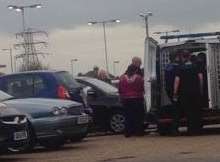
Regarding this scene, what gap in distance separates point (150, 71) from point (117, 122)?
102 inches

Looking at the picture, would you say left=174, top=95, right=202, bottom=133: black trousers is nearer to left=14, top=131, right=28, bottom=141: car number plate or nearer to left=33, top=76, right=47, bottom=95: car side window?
left=33, top=76, right=47, bottom=95: car side window

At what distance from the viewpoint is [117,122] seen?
1878cm

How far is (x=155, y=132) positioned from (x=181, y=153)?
5813 mm

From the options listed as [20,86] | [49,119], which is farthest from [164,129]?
[49,119]

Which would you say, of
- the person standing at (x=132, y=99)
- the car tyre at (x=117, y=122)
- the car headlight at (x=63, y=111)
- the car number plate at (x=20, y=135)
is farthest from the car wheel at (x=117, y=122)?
the car number plate at (x=20, y=135)

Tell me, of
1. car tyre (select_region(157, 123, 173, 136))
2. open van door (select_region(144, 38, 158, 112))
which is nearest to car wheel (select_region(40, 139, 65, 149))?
open van door (select_region(144, 38, 158, 112))

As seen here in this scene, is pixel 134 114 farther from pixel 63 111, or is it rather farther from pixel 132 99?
pixel 63 111

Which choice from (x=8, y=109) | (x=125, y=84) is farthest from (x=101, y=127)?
(x=8, y=109)

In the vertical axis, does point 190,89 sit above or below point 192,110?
above

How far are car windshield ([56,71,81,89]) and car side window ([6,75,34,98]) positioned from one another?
1.99 ft

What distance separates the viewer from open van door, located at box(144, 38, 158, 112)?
1650cm

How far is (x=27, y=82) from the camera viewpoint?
16.1m

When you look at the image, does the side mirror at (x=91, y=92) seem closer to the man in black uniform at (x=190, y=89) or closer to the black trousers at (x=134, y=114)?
the black trousers at (x=134, y=114)

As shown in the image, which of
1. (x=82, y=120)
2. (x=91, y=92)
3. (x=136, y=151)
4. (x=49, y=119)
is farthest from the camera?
(x=91, y=92)
